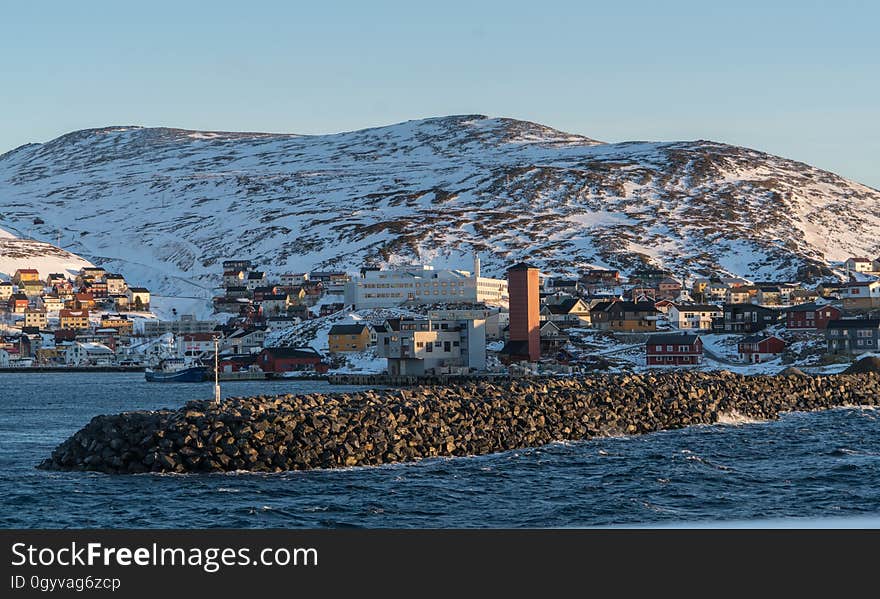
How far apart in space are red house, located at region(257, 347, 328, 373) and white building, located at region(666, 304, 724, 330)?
1549 inches

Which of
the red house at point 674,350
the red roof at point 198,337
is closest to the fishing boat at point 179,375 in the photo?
the red roof at point 198,337

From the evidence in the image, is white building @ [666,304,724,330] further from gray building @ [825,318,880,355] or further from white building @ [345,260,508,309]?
gray building @ [825,318,880,355]

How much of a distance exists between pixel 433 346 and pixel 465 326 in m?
4.89

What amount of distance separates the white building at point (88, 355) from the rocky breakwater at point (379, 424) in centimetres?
11268

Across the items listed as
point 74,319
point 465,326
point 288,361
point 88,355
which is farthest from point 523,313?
point 74,319

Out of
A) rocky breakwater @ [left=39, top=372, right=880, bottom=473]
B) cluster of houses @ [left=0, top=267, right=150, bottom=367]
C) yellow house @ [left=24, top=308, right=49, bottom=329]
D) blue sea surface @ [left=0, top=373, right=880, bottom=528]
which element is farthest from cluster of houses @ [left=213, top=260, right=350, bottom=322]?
blue sea surface @ [left=0, top=373, right=880, bottom=528]

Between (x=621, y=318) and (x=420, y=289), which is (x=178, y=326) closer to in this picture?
(x=420, y=289)

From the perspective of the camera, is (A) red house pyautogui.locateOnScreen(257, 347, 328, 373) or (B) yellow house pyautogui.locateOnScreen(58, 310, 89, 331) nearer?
(A) red house pyautogui.locateOnScreen(257, 347, 328, 373)

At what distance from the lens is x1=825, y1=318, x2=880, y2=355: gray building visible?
108 metres

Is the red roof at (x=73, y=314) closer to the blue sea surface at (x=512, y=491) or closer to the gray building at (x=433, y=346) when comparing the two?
the gray building at (x=433, y=346)

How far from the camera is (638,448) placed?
135 ft

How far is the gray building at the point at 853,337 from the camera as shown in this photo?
355ft
